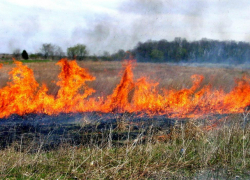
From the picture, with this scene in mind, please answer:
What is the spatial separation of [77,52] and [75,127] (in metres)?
4.77

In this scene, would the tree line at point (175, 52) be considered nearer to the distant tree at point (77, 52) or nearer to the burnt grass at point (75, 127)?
the distant tree at point (77, 52)

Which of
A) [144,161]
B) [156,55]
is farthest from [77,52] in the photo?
[144,161]

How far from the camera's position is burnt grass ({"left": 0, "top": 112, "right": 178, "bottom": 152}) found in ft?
30.2

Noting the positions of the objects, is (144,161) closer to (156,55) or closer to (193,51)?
(156,55)

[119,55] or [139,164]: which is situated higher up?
[119,55]

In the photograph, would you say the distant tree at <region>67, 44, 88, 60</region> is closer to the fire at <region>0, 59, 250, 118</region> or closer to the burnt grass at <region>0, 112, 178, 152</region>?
the fire at <region>0, 59, 250, 118</region>

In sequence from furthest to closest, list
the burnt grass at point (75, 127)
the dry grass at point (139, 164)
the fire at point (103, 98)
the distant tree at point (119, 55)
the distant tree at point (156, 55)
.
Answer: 1. the distant tree at point (156, 55)
2. the distant tree at point (119, 55)
3. the fire at point (103, 98)
4. the burnt grass at point (75, 127)
5. the dry grass at point (139, 164)

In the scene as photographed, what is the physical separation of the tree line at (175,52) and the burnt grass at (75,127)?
11.0 ft

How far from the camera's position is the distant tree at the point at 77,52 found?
1414 cm

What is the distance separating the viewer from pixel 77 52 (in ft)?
47.2

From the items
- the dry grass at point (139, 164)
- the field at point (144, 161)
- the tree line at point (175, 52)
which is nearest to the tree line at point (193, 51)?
the tree line at point (175, 52)

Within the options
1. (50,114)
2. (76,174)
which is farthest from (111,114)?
(76,174)

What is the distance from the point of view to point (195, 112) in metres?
13.3

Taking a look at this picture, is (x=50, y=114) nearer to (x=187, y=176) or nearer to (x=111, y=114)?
(x=111, y=114)
